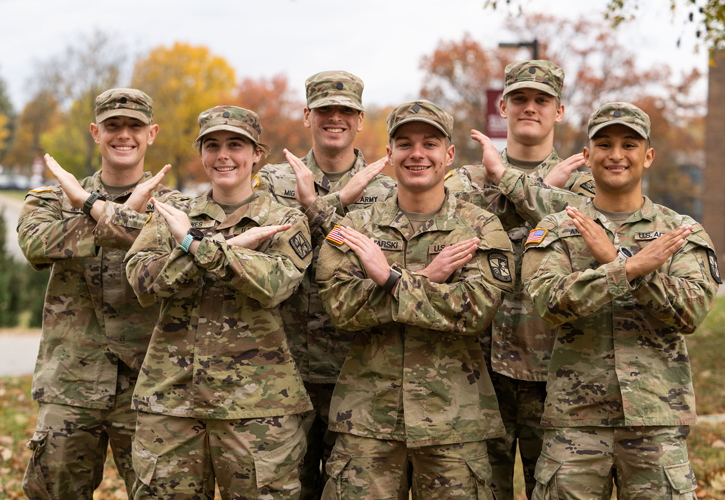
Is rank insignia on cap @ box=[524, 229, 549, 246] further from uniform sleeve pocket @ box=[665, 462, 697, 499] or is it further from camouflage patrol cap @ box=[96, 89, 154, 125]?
camouflage patrol cap @ box=[96, 89, 154, 125]

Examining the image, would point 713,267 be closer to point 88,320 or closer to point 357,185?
point 357,185

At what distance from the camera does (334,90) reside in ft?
15.3

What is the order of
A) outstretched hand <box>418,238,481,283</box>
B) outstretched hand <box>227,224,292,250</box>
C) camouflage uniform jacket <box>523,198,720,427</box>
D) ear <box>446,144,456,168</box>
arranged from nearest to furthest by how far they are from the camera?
camouflage uniform jacket <box>523,198,720,427</box>, outstretched hand <box>418,238,481,283</box>, outstretched hand <box>227,224,292,250</box>, ear <box>446,144,456,168</box>

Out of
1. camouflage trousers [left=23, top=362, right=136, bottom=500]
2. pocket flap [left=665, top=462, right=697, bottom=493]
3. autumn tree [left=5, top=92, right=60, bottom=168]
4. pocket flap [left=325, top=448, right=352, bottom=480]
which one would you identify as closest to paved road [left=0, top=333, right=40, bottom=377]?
camouflage trousers [left=23, top=362, right=136, bottom=500]

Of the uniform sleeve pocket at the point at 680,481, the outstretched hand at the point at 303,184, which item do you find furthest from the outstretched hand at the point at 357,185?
the uniform sleeve pocket at the point at 680,481

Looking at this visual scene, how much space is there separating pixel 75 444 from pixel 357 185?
2367 millimetres

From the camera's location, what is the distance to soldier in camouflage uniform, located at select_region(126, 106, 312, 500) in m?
3.78

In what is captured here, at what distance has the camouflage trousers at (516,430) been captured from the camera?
4398 mm

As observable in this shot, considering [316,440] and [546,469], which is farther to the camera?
[316,440]

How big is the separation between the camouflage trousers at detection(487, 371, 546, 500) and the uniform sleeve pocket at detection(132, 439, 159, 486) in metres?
1.97

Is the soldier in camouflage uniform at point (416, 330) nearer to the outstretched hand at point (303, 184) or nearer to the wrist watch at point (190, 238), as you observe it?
the outstretched hand at point (303, 184)

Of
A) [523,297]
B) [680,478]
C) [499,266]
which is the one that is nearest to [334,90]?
[499,266]

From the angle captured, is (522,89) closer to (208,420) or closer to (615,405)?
(615,405)

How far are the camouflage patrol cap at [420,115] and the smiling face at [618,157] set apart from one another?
793 millimetres
